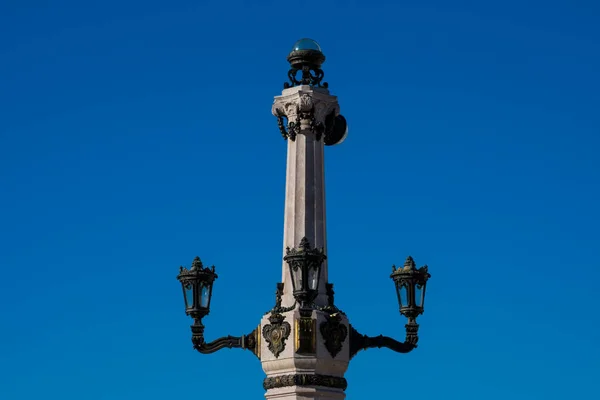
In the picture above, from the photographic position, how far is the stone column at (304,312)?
1299 inches

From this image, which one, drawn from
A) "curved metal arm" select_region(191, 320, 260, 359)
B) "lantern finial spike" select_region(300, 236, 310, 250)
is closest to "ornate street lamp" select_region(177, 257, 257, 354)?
"curved metal arm" select_region(191, 320, 260, 359)

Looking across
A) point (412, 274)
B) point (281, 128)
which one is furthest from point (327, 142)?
point (412, 274)

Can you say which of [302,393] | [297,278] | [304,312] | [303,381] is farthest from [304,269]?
[302,393]

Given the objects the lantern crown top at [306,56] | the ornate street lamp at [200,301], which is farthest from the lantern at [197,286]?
the lantern crown top at [306,56]

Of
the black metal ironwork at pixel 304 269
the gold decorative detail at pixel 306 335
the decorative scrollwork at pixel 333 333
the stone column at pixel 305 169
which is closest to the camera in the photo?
the black metal ironwork at pixel 304 269

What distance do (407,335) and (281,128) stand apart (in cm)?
459

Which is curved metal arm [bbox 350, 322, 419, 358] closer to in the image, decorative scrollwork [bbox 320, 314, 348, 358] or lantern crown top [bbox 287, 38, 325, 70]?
decorative scrollwork [bbox 320, 314, 348, 358]

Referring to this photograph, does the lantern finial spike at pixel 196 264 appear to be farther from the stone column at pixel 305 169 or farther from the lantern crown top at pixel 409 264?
the lantern crown top at pixel 409 264

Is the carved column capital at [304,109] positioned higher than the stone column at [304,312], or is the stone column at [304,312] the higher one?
the carved column capital at [304,109]

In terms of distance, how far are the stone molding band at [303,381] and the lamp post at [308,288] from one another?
2 centimetres

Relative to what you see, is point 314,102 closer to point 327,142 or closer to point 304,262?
point 327,142

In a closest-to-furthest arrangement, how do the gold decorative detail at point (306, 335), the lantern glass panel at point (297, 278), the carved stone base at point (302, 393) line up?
1. the lantern glass panel at point (297, 278)
2. the gold decorative detail at point (306, 335)
3. the carved stone base at point (302, 393)

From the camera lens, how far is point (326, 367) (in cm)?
3331

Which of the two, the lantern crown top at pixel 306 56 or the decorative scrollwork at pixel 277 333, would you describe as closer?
the decorative scrollwork at pixel 277 333
